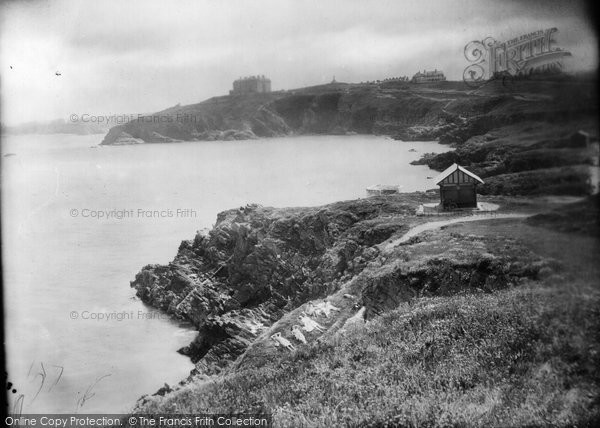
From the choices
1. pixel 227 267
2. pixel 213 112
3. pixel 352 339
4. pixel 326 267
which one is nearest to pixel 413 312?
pixel 352 339

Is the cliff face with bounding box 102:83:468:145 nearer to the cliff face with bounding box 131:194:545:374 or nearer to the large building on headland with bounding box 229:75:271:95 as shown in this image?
the large building on headland with bounding box 229:75:271:95

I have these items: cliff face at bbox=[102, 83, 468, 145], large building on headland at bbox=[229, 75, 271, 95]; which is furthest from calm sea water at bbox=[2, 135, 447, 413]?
large building on headland at bbox=[229, 75, 271, 95]

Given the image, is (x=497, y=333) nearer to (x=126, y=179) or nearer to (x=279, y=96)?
(x=126, y=179)

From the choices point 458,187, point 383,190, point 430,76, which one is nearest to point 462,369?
point 458,187

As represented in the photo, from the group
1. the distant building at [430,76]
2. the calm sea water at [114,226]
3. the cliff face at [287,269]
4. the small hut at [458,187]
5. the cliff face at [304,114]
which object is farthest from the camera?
the cliff face at [304,114]

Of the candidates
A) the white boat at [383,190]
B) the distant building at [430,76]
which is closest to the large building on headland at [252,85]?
the distant building at [430,76]

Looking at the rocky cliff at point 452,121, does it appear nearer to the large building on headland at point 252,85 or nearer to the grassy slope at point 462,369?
the grassy slope at point 462,369
